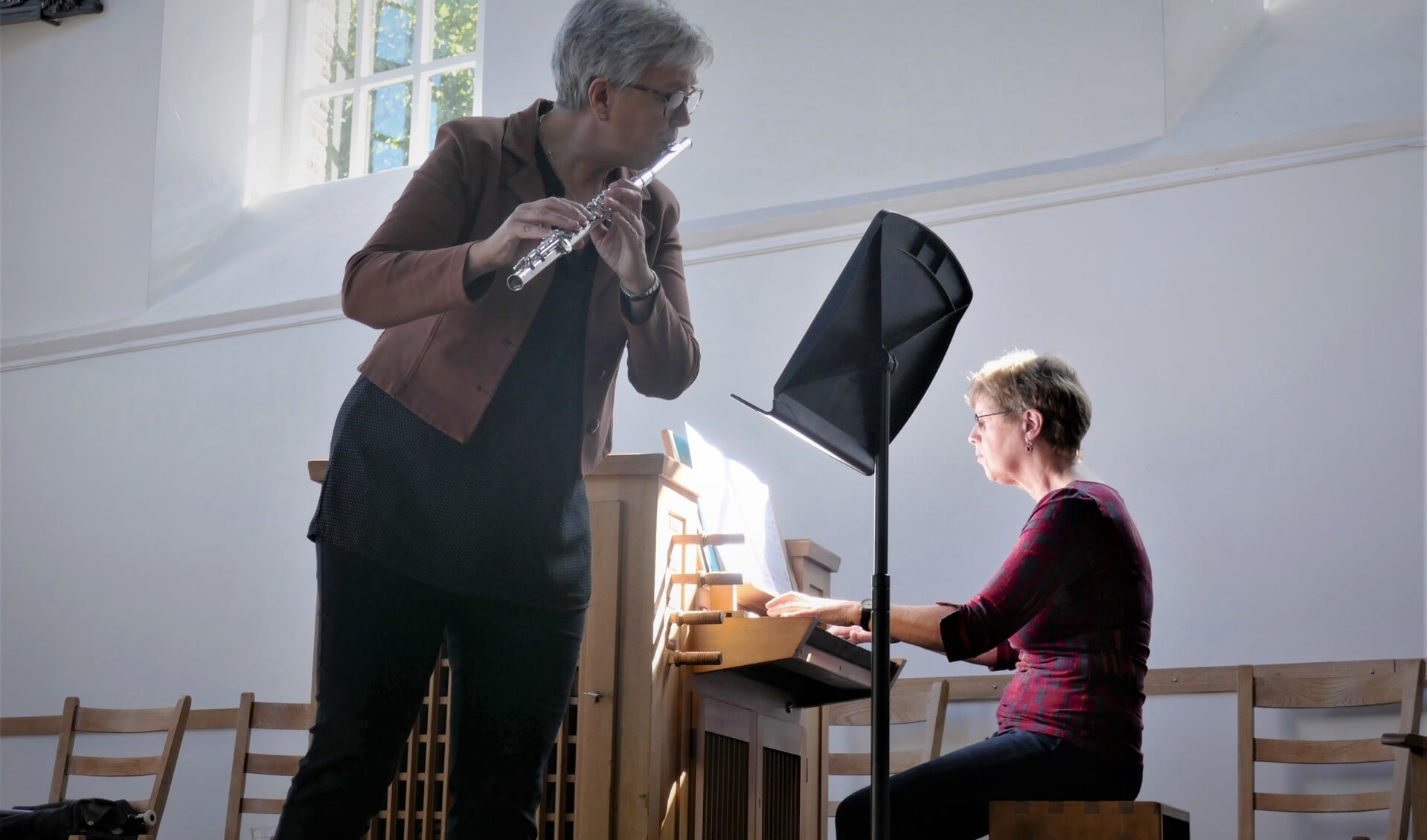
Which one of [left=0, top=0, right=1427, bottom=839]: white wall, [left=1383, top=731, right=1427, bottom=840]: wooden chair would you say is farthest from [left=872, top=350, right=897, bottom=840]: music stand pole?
[left=0, top=0, right=1427, bottom=839]: white wall

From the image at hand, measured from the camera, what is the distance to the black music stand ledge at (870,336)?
6.48ft

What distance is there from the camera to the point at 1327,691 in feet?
11.6

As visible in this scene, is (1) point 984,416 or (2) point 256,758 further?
(2) point 256,758

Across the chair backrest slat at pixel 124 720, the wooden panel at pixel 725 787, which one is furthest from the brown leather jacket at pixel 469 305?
the chair backrest slat at pixel 124 720

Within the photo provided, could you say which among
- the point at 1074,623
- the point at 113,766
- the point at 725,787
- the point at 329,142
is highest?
the point at 329,142

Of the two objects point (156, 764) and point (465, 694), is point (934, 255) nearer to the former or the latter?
point (465, 694)

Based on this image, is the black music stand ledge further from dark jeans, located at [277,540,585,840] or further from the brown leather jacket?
dark jeans, located at [277,540,585,840]

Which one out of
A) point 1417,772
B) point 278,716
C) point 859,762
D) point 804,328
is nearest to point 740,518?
point 859,762

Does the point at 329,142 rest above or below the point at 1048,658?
above

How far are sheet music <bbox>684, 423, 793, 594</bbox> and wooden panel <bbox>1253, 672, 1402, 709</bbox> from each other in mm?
1595

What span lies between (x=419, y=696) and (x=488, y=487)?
0.85ft

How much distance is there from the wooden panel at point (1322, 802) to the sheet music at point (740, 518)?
161 centimetres

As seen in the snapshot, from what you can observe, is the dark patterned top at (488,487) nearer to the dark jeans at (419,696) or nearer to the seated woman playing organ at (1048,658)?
the dark jeans at (419,696)

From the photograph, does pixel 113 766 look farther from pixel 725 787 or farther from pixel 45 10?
pixel 45 10
